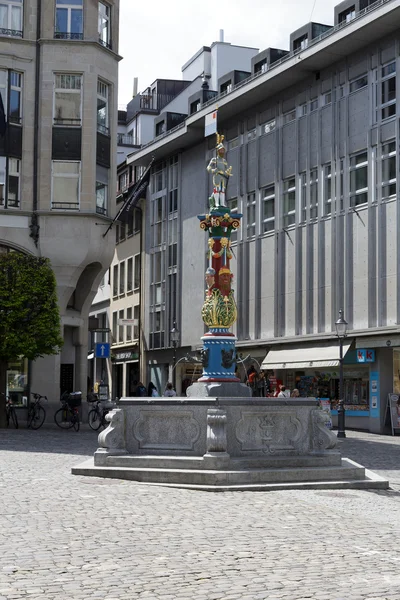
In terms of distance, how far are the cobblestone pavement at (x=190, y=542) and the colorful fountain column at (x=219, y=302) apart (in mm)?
4356

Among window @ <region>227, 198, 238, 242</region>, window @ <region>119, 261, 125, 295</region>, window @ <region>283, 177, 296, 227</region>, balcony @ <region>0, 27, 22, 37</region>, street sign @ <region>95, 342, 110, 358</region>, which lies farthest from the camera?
window @ <region>119, 261, 125, 295</region>

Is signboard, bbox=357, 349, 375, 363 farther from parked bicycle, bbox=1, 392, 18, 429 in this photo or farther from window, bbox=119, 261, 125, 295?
window, bbox=119, 261, 125, 295

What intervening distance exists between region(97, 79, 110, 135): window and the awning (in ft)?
37.0

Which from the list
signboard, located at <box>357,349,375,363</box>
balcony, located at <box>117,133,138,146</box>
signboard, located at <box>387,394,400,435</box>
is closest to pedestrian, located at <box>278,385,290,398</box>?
signboard, located at <box>387,394,400,435</box>

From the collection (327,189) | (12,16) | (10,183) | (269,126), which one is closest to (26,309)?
(10,183)

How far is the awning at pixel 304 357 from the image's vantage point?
38219 mm

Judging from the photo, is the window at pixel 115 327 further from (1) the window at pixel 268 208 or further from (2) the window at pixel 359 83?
(2) the window at pixel 359 83

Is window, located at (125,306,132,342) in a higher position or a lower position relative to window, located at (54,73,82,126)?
lower

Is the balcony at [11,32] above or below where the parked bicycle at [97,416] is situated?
above

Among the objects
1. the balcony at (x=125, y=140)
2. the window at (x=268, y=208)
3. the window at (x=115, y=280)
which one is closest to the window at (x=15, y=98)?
the window at (x=268, y=208)

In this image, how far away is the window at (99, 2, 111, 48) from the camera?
131 feet

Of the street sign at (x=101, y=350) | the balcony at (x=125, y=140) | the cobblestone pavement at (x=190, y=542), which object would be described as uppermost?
the balcony at (x=125, y=140)

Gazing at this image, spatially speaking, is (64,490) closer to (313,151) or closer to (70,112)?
(70,112)

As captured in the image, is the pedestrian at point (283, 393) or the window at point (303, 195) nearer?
the pedestrian at point (283, 393)
